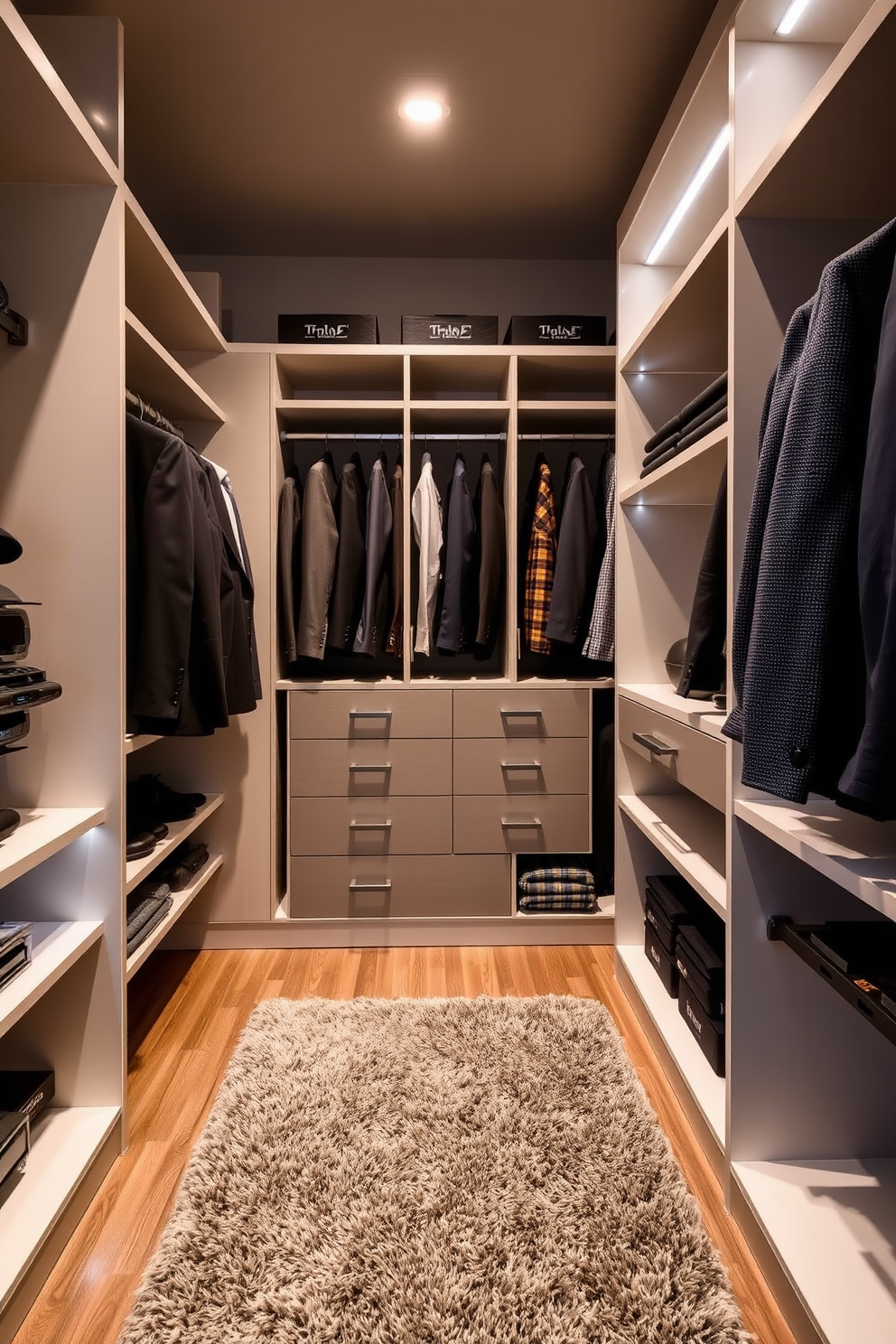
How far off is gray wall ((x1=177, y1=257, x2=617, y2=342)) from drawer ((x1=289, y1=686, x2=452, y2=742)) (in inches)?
63.7

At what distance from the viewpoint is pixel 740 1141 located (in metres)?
1.44

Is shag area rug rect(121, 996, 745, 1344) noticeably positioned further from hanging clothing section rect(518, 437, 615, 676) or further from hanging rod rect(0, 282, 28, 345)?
hanging rod rect(0, 282, 28, 345)

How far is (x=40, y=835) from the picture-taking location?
141 centimetres

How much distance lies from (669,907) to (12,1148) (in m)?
1.63

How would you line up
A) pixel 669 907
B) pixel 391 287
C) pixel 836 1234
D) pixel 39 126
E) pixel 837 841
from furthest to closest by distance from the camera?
1. pixel 391 287
2. pixel 669 907
3. pixel 39 126
4. pixel 836 1234
5. pixel 837 841

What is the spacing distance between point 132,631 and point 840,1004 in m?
1.75

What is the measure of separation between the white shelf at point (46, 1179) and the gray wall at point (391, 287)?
290cm

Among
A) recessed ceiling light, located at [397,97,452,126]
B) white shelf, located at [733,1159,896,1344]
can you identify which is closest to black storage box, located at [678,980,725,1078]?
white shelf, located at [733,1159,896,1344]

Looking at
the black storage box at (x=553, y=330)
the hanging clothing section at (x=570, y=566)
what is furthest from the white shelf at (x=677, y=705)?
the black storage box at (x=553, y=330)

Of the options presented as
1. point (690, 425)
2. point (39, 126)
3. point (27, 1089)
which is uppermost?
point (39, 126)

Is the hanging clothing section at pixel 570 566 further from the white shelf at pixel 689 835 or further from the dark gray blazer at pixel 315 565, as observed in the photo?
the dark gray blazer at pixel 315 565

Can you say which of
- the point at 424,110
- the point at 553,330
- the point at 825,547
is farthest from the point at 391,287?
the point at 825,547

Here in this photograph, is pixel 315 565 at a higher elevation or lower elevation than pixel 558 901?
higher

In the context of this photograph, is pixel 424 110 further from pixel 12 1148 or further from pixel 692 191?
pixel 12 1148
